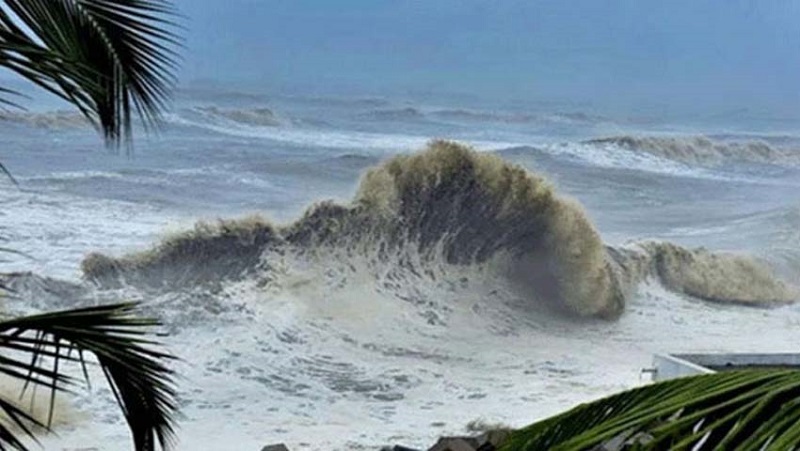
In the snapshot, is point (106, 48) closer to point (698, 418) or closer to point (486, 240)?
point (698, 418)

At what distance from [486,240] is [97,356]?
3277 millimetres

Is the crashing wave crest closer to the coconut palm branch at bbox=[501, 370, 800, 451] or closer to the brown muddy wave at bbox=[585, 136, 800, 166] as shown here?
the brown muddy wave at bbox=[585, 136, 800, 166]

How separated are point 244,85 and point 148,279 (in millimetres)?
943

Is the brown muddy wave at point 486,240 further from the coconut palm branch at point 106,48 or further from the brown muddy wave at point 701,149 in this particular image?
the coconut palm branch at point 106,48

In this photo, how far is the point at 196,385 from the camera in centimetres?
331

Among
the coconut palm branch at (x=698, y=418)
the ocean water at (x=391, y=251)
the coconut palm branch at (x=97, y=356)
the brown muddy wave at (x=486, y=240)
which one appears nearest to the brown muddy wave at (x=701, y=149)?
the ocean water at (x=391, y=251)

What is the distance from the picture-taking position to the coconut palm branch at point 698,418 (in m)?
0.35

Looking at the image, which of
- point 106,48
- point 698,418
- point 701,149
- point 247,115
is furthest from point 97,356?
point 701,149

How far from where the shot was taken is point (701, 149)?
13.5 ft

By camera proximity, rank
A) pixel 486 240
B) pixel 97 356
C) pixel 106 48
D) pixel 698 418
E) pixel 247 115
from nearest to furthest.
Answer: pixel 698 418 → pixel 97 356 → pixel 106 48 → pixel 247 115 → pixel 486 240

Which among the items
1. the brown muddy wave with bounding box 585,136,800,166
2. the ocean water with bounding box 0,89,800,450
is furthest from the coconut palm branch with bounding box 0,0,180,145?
the brown muddy wave with bounding box 585,136,800,166

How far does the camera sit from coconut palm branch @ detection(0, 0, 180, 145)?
2.79ft

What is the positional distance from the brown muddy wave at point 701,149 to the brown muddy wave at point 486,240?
1.28 feet

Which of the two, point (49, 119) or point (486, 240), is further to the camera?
point (486, 240)
